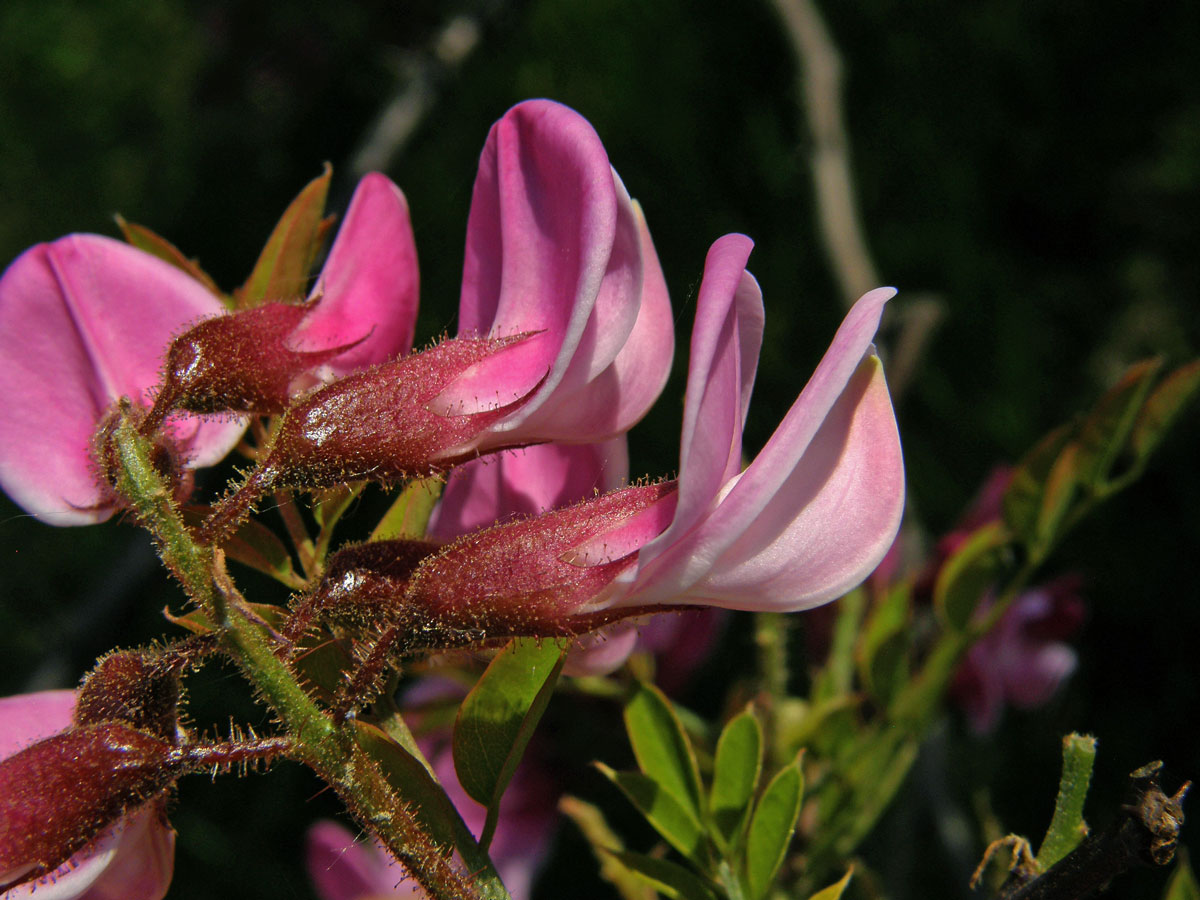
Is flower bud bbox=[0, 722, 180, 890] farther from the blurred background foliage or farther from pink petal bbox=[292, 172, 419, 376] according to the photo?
the blurred background foliage

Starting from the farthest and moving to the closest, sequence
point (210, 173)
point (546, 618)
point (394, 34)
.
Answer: point (210, 173)
point (394, 34)
point (546, 618)

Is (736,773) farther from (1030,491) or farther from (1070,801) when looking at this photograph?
(1030,491)

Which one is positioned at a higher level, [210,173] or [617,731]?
[210,173]

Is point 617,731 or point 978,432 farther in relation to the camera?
point 978,432

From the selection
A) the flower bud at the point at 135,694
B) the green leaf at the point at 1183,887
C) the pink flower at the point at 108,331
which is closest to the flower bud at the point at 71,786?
the flower bud at the point at 135,694

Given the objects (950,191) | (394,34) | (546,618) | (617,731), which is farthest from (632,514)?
(394,34)

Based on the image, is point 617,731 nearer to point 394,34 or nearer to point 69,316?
point 69,316

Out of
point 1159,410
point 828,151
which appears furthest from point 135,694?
point 828,151
